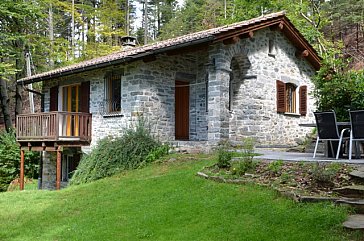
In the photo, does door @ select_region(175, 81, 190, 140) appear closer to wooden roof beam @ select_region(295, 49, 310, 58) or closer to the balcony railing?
the balcony railing

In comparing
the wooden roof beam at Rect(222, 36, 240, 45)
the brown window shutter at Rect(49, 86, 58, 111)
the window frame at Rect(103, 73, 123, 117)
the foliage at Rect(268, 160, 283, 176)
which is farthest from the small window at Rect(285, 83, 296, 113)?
the brown window shutter at Rect(49, 86, 58, 111)

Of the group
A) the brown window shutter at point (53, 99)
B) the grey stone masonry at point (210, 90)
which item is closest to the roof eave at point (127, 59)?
the grey stone masonry at point (210, 90)

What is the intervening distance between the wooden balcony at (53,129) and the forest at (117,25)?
344cm

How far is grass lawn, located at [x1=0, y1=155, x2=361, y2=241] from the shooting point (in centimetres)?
501

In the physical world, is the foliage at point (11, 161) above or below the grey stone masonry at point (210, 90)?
below

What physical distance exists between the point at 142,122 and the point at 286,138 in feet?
18.8

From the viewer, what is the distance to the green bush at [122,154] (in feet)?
36.4

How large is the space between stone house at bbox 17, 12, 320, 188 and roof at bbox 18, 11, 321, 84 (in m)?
0.04

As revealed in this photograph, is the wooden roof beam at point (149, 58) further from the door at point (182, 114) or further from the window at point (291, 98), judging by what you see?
the window at point (291, 98)

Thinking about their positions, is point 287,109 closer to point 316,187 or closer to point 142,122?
point 142,122

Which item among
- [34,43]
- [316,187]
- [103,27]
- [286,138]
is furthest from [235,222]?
[103,27]

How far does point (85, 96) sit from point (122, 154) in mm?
4329

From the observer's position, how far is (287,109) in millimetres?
15195

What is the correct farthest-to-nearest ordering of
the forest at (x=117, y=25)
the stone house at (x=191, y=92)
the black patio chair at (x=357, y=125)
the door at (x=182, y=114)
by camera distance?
the forest at (x=117, y=25)
the door at (x=182, y=114)
the stone house at (x=191, y=92)
the black patio chair at (x=357, y=125)
